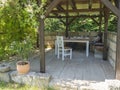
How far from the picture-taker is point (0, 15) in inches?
246

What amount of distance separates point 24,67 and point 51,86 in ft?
3.33

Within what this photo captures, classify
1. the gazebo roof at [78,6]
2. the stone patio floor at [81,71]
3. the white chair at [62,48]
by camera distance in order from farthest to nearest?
1. the gazebo roof at [78,6]
2. the white chair at [62,48]
3. the stone patio floor at [81,71]

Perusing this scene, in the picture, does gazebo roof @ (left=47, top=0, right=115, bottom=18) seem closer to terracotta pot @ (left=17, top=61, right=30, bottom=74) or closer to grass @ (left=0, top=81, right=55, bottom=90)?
terracotta pot @ (left=17, top=61, right=30, bottom=74)

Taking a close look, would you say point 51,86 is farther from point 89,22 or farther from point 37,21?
point 89,22

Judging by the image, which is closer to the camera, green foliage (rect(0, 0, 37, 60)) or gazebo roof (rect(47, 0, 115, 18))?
green foliage (rect(0, 0, 37, 60))

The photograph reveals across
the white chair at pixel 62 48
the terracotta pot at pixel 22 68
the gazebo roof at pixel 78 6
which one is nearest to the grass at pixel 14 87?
the terracotta pot at pixel 22 68

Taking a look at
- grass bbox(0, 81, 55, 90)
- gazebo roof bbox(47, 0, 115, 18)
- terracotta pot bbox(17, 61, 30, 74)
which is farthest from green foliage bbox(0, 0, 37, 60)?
gazebo roof bbox(47, 0, 115, 18)

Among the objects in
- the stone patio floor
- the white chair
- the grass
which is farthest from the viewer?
the white chair

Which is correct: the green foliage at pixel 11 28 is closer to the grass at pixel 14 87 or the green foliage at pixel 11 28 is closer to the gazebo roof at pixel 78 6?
the grass at pixel 14 87

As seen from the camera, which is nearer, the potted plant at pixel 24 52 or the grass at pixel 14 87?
the grass at pixel 14 87

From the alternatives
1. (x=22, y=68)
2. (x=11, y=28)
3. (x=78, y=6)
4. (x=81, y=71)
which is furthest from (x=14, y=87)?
(x=78, y=6)

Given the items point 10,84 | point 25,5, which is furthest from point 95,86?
point 25,5

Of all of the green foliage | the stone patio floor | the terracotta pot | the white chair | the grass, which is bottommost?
the grass

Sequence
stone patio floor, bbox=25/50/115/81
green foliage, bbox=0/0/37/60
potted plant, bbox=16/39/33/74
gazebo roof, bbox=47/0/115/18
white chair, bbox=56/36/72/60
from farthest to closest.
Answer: gazebo roof, bbox=47/0/115/18
white chair, bbox=56/36/72/60
green foliage, bbox=0/0/37/60
potted plant, bbox=16/39/33/74
stone patio floor, bbox=25/50/115/81
